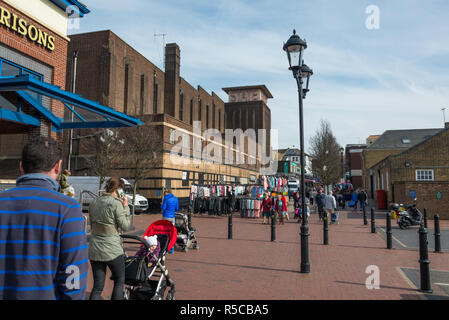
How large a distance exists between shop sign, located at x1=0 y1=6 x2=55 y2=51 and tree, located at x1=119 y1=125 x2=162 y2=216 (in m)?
7.44

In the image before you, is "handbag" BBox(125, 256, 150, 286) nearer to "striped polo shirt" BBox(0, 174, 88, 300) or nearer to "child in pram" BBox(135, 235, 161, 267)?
"child in pram" BBox(135, 235, 161, 267)

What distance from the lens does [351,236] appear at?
12.5m

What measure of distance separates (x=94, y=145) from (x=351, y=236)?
61.3 feet

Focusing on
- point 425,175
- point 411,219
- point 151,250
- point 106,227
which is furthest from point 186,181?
point 106,227

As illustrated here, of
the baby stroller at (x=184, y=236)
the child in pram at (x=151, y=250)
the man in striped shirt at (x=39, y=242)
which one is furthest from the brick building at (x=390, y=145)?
the man in striped shirt at (x=39, y=242)

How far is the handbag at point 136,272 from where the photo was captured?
4.25 meters

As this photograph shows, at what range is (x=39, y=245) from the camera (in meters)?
1.83

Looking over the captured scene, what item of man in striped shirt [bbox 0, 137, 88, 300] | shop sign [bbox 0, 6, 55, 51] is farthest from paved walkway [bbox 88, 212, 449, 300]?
shop sign [bbox 0, 6, 55, 51]

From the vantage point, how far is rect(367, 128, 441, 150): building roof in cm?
4581

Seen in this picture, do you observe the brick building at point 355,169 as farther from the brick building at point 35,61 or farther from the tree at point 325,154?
the brick building at point 35,61

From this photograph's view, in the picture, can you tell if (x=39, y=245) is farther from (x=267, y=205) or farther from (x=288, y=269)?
(x=267, y=205)

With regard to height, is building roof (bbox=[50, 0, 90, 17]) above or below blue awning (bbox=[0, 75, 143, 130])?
above

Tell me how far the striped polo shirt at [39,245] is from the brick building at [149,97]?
20.6 metres
